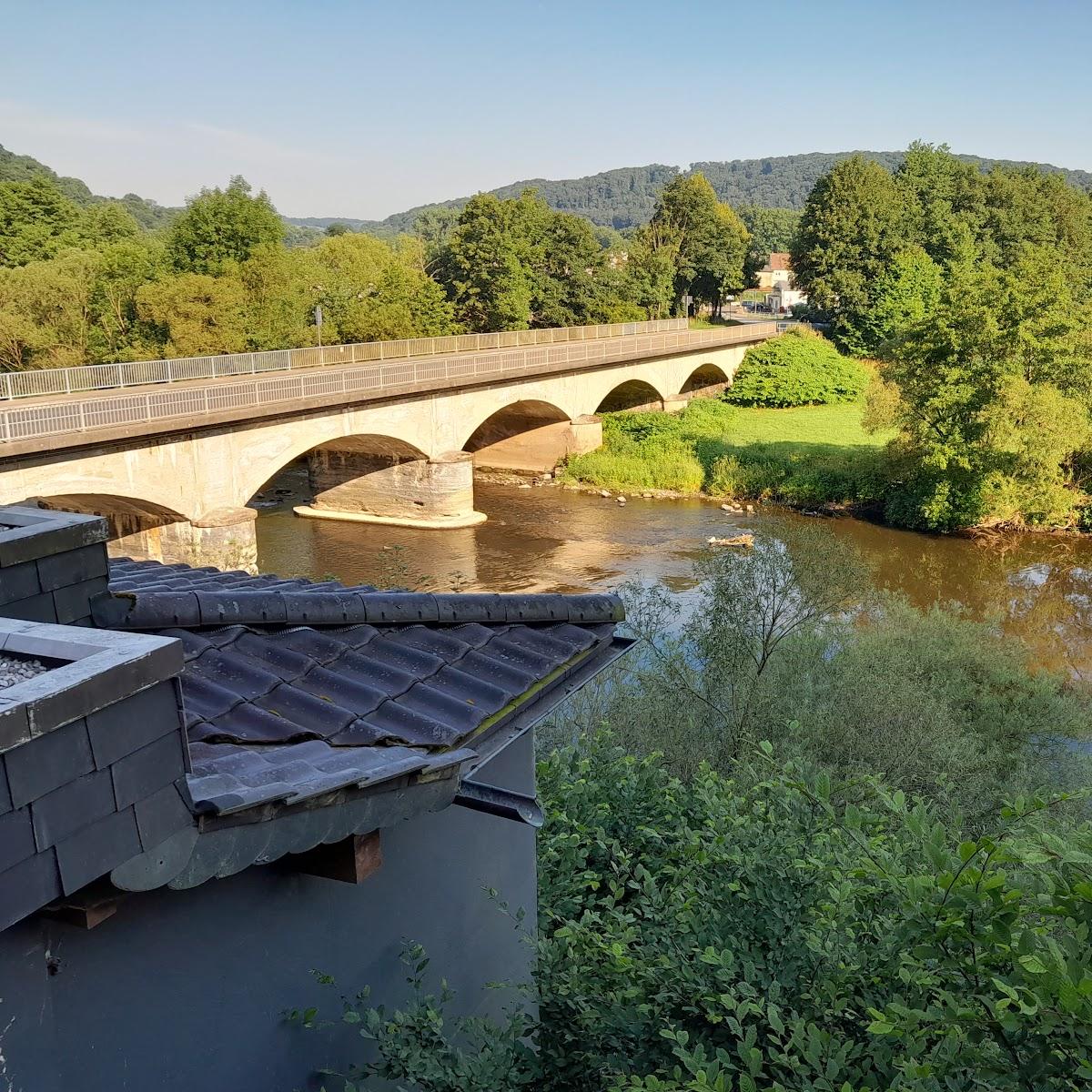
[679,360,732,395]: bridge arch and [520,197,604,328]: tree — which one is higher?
[520,197,604,328]: tree

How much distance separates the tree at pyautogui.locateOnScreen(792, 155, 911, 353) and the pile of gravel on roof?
56867 millimetres

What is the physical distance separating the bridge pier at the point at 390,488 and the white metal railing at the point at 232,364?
3184 mm

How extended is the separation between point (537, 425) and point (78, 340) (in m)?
18.0

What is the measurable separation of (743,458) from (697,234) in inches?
1518

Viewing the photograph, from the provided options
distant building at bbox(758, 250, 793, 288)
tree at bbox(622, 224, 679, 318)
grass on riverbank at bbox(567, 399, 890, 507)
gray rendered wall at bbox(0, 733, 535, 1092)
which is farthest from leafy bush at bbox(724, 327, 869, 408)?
distant building at bbox(758, 250, 793, 288)

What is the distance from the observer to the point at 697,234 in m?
68.9

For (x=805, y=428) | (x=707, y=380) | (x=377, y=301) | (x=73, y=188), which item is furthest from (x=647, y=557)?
(x=73, y=188)

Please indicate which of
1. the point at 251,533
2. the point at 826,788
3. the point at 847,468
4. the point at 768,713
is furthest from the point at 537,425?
the point at 826,788

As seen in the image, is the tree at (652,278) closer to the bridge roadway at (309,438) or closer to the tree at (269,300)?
the bridge roadway at (309,438)

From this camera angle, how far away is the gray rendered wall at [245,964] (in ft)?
8.33

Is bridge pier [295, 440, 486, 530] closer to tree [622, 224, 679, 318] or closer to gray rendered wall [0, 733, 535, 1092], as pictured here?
gray rendered wall [0, 733, 535, 1092]

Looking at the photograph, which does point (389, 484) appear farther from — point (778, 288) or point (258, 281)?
point (778, 288)

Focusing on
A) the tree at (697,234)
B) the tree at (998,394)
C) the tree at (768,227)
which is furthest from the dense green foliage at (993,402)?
the tree at (768,227)

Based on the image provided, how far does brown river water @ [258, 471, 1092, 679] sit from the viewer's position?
73.7ft
